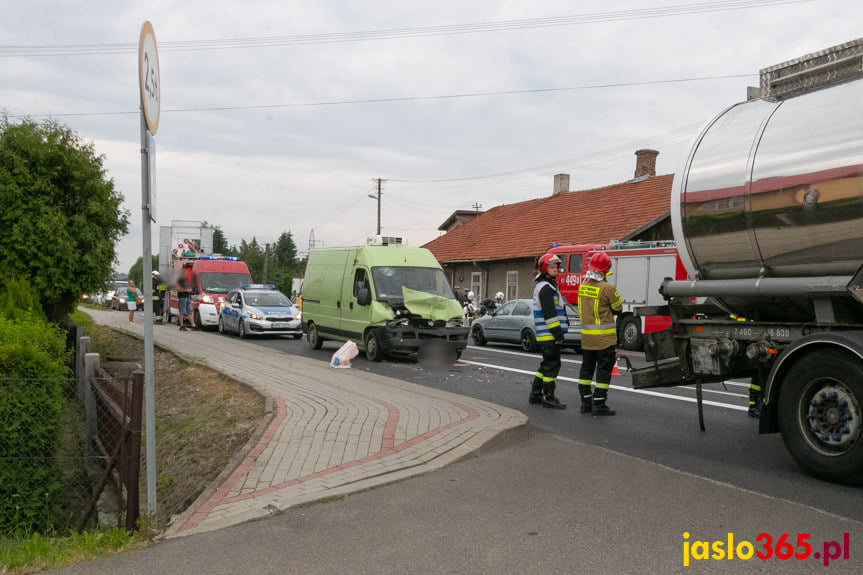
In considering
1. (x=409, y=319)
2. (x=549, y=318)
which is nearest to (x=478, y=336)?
(x=409, y=319)

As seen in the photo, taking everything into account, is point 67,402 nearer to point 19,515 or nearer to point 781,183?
point 19,515

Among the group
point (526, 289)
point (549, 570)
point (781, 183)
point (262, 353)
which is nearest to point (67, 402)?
point (549, 570)

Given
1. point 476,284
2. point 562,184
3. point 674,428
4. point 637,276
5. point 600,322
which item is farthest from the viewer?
point 562,184

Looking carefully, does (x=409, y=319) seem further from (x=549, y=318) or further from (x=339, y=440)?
(x=339, y=440)

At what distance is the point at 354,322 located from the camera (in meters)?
15.1

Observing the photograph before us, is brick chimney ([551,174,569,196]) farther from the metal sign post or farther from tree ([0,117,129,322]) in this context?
the metal sign post

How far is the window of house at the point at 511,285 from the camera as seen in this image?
1284 inches

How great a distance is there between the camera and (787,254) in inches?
226

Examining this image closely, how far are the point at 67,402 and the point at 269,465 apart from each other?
6.67ft

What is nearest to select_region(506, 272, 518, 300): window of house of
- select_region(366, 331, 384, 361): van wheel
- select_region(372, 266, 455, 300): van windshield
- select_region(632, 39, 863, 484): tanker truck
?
select_region(372, 266, 455, 300): van windshield

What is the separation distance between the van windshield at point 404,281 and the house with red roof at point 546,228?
500 inches

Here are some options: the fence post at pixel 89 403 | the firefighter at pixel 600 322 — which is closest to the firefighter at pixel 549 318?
the firefighter at pixel 600 322

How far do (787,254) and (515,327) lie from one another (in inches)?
509

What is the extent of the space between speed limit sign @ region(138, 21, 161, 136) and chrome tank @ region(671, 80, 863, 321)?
4.52 m
